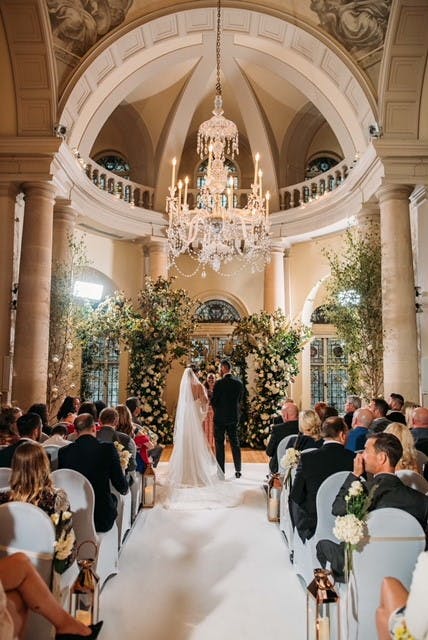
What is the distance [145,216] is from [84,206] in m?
2.40

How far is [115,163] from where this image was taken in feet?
52.7

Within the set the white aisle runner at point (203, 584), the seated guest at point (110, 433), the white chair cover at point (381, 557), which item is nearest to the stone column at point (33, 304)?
the white aisle runner at point (203, 584)

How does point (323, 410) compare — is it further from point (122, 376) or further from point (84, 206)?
point (122, 376)

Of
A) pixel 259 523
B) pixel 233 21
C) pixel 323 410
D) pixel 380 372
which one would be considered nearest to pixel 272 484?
pixel 259 523

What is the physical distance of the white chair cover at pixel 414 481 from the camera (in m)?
3.72

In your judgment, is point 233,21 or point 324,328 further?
point 324,328

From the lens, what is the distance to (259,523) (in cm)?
621

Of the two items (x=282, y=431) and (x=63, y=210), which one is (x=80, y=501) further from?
(x=63, y=210)

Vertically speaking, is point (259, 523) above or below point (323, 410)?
below

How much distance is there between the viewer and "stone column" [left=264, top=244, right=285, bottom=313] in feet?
49.5

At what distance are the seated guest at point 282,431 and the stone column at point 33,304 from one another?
465 centimetres

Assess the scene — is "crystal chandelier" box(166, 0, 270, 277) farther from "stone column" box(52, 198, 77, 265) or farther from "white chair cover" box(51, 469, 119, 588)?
"white chair cover" box(51, 469, 119, 588)

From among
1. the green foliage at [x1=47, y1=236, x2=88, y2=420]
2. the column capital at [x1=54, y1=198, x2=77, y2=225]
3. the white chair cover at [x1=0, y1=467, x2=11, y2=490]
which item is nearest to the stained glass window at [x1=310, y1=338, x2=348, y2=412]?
the green foliage at [x1=47, y1=236, x2=88, y2=420]

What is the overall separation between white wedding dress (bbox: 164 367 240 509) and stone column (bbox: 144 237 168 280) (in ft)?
23.2
